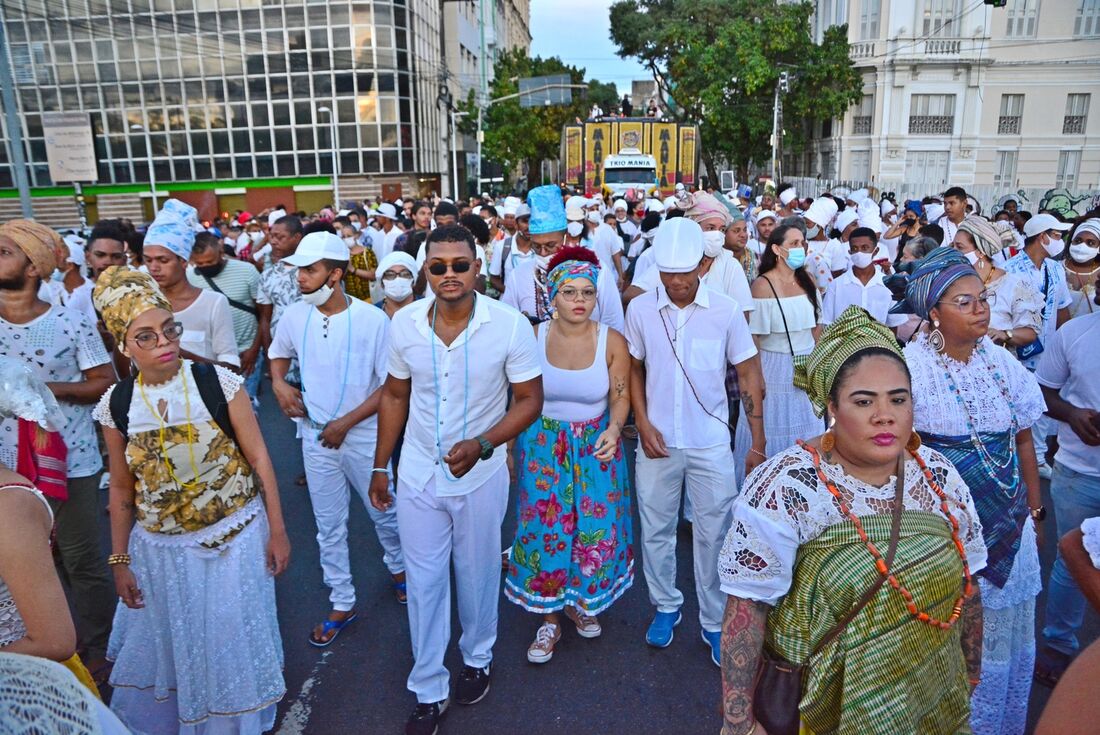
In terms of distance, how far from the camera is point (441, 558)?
3.20 meters

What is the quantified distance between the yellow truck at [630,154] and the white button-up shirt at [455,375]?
2092 cm

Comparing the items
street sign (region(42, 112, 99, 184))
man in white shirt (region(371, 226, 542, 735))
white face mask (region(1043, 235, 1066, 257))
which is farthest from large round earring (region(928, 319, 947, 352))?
street sign (region(42, 112, 99, 184))

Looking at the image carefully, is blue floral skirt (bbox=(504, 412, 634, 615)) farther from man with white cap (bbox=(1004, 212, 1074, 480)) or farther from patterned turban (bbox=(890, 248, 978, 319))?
man with white cap (bbox=(1004, 212, 1074, 480))

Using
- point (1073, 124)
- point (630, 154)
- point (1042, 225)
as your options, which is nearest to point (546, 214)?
point (1042, 225)

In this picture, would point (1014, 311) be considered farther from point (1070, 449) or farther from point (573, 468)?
point (573, 468)

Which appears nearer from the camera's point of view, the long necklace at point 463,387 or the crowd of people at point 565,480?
the crowd of people at point 565,480

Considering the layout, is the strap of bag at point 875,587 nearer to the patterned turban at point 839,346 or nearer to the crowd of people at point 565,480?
the crowd of people at point 565,480

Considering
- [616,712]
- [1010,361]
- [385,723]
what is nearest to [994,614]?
[1010,361]

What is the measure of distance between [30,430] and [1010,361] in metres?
3.71

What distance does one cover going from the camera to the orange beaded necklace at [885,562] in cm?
196

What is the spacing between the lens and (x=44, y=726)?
1320mm

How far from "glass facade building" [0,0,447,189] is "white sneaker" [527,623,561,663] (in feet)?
107

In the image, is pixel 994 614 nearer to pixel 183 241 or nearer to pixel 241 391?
pixel 241 391

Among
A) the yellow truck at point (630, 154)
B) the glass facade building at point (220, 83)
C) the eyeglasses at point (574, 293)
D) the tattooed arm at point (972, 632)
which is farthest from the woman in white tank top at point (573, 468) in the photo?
the glass facade building at point (220, 83)
